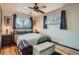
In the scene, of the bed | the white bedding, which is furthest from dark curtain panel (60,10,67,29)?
the white bedding

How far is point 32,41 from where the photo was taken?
4.57 feet

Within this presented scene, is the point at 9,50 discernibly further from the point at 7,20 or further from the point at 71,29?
the point at 71,29

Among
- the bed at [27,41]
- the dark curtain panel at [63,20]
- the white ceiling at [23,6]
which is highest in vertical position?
the white ceiling at [23,6]

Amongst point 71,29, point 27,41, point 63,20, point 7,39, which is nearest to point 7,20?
point 7,39

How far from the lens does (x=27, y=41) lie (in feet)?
4.52

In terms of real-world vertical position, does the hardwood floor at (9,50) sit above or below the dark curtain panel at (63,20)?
below

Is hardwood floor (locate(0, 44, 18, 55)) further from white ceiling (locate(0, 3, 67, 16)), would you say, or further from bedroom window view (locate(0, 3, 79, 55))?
white ceiling (locate(0, 3, 67, 16))

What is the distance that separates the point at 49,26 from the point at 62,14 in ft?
0.95

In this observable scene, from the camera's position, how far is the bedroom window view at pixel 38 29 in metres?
1.32

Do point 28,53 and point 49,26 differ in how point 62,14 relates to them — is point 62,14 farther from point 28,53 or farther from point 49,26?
point 28,53

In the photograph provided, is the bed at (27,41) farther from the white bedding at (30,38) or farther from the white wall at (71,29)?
the white wall at (71,29)

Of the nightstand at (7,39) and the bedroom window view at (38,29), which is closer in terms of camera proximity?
the bedroom window view at (38,29)

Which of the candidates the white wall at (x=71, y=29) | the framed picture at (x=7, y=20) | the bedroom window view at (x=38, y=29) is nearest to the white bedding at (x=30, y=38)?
the bedroom window view at (x=38, y=29)
